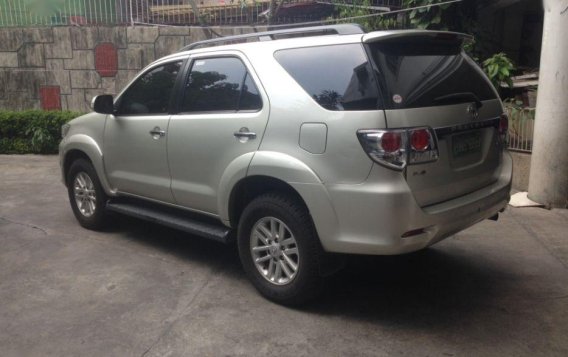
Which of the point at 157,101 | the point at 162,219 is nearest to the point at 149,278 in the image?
the point at 162,219

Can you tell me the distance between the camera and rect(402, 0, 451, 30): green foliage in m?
7.98

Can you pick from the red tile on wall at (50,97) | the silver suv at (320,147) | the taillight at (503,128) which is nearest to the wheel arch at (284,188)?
the silver suv at (320,147)

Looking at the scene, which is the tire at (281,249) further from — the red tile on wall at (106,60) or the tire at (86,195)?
the red tile on wall at (106,60)

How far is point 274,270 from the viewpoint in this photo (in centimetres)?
383

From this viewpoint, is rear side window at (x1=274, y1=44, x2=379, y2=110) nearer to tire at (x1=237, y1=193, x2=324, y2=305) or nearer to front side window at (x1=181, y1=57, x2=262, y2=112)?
front side window at (x1=181, y1=57, x2=262, y2=112)

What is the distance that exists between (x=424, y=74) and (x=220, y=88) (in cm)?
158

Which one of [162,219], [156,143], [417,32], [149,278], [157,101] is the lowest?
[149,278]

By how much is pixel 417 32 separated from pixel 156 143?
7.74 feet

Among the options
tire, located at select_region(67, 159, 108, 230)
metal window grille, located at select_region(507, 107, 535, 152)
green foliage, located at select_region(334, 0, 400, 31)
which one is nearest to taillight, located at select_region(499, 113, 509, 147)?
metal window grille, located at select_region(507, 107, 535, 152)

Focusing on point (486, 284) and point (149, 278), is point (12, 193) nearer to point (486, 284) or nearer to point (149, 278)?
point (149, 278)

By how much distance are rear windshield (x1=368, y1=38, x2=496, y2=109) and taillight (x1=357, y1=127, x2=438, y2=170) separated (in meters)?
0.17

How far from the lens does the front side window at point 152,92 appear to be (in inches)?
185

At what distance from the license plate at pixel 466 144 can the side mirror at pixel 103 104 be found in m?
3.22

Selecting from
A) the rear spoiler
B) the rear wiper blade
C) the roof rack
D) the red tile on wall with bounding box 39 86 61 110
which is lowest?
the red tile on wall with bounding box 39 86 61 110
